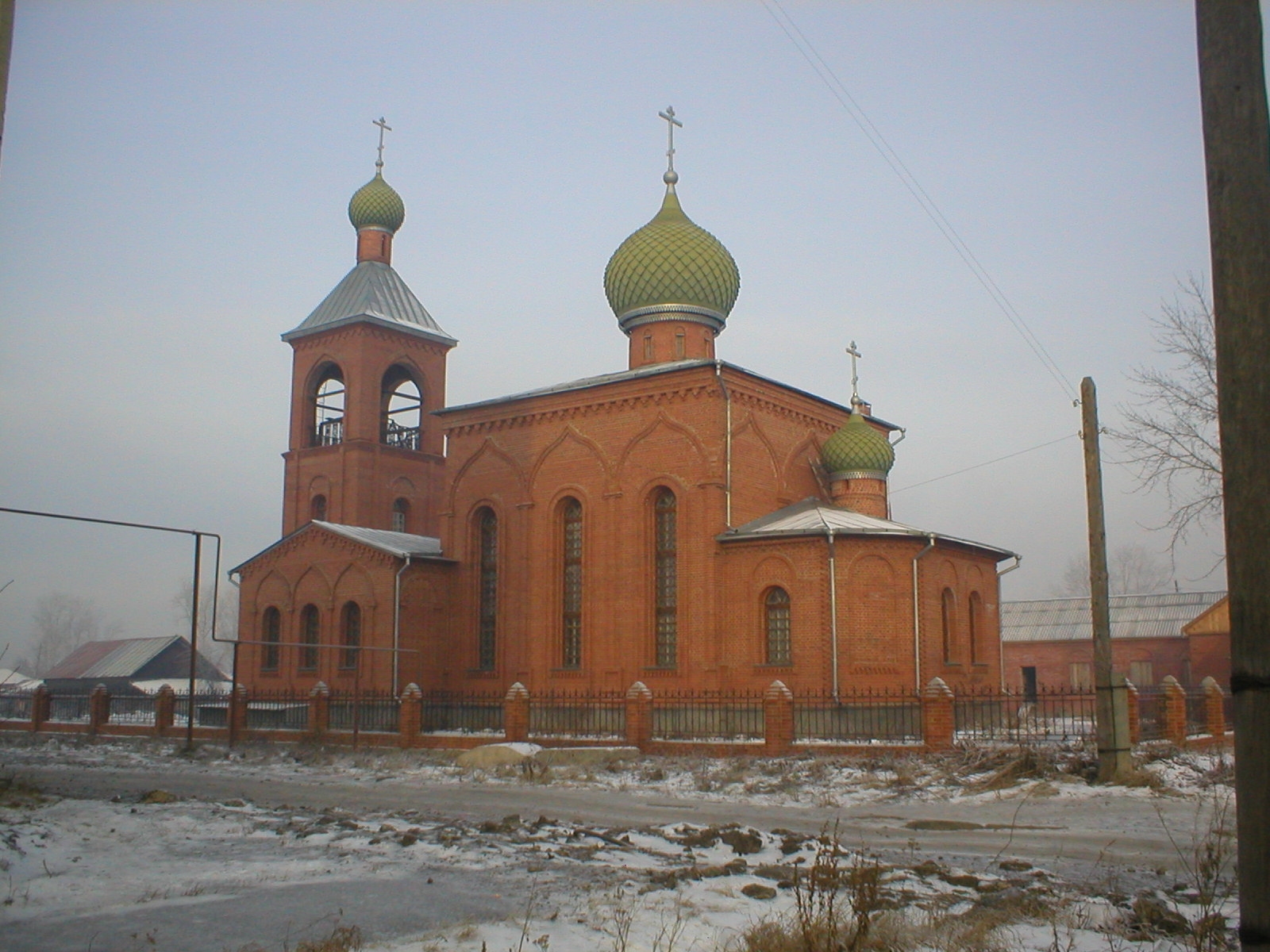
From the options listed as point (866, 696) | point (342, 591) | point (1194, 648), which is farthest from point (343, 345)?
point (1194, 648)

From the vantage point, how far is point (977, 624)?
21.5 meters

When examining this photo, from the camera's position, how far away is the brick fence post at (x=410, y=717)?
18422 mm

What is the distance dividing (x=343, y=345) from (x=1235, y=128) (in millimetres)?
26973

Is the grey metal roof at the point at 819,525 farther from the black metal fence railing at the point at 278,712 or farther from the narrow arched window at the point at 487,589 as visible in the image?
the black metal fence railing at the point at 278,712

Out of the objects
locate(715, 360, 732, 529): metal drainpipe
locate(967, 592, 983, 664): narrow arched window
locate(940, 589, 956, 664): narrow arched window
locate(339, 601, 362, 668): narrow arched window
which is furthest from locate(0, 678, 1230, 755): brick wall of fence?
locate(715, 360, 732, 529): metal drainpipe

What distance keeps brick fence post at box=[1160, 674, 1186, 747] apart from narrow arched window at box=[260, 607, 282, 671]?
694 inches

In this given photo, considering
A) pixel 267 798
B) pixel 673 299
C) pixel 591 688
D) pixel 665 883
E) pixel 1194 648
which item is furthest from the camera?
pixel 1194 648

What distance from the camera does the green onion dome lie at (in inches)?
895

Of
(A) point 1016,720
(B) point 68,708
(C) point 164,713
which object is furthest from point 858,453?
(B) point 68,708

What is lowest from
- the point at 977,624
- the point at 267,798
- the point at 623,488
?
the point at 267,798

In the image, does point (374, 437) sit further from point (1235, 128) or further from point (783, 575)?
point (1235, 128)

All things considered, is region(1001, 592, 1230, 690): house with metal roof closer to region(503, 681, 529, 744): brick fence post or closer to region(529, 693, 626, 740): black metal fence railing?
region(529, 693, 626, 740): black metal fence railing

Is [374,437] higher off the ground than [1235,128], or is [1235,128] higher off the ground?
[374,437]

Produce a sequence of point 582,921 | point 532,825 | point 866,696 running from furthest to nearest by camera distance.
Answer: point 866,696
point 532,825
point 582,921
